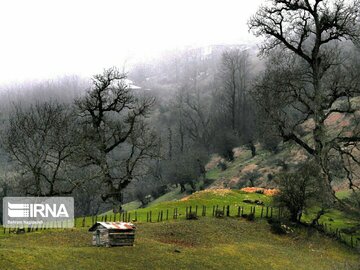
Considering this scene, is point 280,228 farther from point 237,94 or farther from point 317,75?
point 237,94

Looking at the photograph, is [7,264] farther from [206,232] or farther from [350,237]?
[350,237]

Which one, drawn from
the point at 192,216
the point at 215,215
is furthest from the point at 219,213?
the point at 192,216

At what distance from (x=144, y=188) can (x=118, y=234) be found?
78212 mm

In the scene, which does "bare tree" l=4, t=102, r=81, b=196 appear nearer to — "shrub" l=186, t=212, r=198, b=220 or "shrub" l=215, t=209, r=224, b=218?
"shrub" l=186, t=212, r=198, b=220

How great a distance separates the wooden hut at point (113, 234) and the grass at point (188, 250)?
0.72m

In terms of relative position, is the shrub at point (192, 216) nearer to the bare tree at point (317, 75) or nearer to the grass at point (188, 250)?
the grass at point (188, 250)

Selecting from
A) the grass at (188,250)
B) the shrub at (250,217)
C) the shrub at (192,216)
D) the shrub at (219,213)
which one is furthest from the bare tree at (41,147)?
the shrub at (250,217)

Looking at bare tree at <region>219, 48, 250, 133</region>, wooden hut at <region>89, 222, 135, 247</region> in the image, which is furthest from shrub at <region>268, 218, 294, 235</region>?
bare tree at <region>219, 48, 250, 133</region>

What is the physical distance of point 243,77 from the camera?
389 ft

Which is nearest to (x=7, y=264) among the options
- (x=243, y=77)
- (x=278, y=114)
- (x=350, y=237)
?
(x=278, y=114)

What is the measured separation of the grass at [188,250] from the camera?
2411cm

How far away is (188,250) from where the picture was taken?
30656 millimetres

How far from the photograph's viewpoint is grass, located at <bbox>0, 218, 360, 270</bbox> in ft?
79.1

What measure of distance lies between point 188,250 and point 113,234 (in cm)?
566
